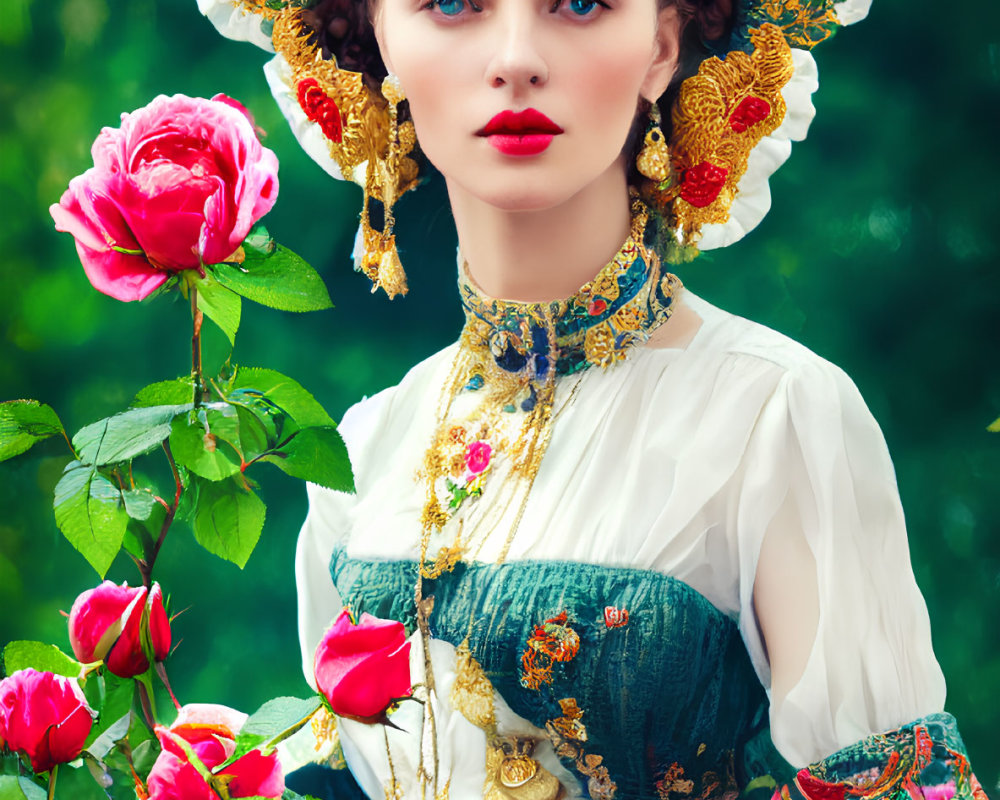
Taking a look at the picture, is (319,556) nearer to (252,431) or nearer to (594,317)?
(594,317)

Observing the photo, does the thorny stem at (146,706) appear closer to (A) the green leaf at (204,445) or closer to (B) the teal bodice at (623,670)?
(A) the green leaf at (204,445)

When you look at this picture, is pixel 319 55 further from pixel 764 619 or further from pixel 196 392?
pixel 764 619

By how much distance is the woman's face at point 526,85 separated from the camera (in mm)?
1014

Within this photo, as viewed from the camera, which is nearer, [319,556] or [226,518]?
[226,518]

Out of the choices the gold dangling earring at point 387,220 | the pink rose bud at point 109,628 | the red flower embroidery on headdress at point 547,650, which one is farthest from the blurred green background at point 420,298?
the pink rose bud at point 109,628

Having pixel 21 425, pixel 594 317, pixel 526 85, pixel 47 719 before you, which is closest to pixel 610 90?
pixel 526 85

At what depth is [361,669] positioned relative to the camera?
73 cm

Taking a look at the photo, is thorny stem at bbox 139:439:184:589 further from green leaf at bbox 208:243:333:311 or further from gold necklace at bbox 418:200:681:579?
gold necklace at bbox 418:200:681:579

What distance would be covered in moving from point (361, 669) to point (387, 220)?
58 cm

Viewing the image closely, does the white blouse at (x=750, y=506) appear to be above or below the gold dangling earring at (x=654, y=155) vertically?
below

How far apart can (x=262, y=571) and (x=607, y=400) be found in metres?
0.65

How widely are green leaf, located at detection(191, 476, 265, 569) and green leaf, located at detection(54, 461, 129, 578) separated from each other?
0.05 m

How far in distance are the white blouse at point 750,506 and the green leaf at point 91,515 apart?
40 centimetres

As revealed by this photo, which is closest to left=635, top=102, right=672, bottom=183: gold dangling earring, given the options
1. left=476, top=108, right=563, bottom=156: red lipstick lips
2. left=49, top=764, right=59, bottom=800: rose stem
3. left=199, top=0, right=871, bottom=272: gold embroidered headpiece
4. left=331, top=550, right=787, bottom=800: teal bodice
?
left=199, top=0, right=871, bottom=272: gold embroidered headpiece
